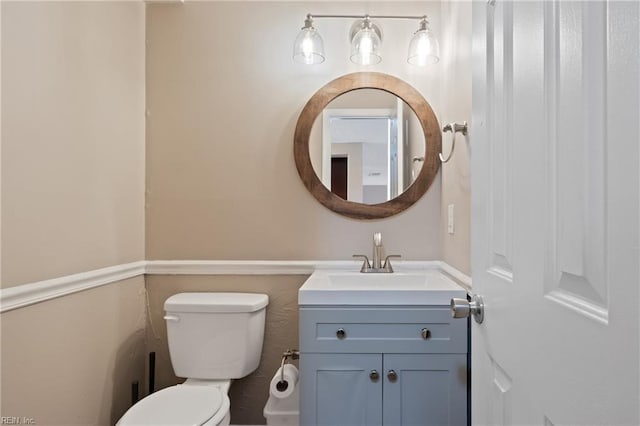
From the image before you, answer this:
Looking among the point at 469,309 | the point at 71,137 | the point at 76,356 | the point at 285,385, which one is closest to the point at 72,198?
the point at 71,137

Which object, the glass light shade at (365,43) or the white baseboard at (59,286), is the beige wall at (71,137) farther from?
the glass light shade at (365,43)

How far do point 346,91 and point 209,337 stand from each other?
53.0 inches

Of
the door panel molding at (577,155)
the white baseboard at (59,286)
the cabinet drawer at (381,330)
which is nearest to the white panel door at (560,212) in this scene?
the door panel molding at (577,155)

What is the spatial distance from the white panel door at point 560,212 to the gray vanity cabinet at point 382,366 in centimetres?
63

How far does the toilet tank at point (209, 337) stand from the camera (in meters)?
1.67

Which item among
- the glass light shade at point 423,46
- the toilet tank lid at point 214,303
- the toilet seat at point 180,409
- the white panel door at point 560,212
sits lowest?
the toilet seat at point 180,409

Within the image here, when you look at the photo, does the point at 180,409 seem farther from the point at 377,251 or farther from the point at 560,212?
the point at 560,212

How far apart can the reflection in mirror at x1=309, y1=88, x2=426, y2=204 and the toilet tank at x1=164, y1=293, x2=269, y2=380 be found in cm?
77

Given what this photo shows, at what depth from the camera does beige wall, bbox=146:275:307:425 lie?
1.92 m

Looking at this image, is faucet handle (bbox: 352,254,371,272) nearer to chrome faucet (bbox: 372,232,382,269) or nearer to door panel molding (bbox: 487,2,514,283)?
chrome faucet (bbox: 372,232,382,269)

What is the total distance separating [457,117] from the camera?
5.38 ft

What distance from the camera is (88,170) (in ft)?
4.96

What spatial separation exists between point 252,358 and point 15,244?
1.02 meters

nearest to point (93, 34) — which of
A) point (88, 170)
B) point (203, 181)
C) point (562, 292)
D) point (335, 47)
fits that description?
point (88, 170)
